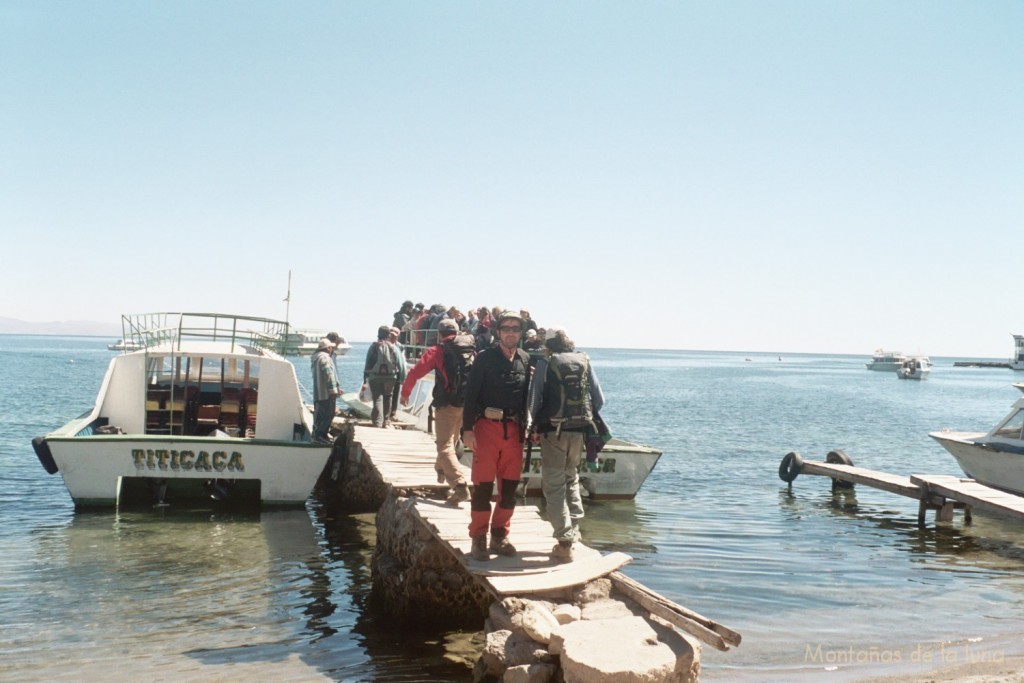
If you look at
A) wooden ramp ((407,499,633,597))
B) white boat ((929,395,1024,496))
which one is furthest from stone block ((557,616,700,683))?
white boat ((929,395,1024,496))

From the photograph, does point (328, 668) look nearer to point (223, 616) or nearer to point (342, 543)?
point (223, 616)

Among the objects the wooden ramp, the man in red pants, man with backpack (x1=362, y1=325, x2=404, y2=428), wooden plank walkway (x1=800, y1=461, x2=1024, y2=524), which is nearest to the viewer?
the wooden ramp

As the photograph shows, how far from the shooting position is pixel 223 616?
997cm

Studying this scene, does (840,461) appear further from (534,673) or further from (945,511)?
(534,673)

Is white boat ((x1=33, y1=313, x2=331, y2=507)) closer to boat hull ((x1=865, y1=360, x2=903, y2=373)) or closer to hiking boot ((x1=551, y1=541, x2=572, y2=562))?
hiking boot ((x1=551, y1=541, x2=572, y2=562))

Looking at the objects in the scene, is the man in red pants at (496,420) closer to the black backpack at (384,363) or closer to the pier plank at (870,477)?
the black backpack at (384,363)

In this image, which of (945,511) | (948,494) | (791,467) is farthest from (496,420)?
(791,467)

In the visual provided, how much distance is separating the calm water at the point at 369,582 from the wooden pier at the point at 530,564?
128 centimetres

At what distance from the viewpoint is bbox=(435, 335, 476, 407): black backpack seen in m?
10.2

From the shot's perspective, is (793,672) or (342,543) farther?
(342,543)

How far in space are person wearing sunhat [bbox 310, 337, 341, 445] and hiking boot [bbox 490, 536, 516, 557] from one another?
7.46m

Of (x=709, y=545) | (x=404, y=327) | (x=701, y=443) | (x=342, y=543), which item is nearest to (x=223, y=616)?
(x=342, y=543)

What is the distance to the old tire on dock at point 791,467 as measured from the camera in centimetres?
2180

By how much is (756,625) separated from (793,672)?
161cm
